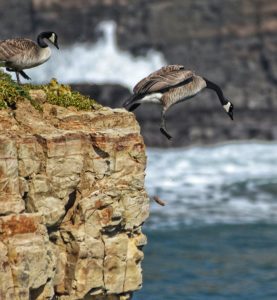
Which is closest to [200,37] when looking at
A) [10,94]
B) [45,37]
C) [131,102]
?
[45,37]

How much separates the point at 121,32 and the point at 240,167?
3181 cm

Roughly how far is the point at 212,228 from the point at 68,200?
32.7m

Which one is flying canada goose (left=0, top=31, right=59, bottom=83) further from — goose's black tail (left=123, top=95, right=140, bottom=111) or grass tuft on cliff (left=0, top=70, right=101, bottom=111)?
goose's black tail (left=123, top=95, right=140, bottom=111)

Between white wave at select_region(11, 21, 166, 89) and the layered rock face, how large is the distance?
73339 mm

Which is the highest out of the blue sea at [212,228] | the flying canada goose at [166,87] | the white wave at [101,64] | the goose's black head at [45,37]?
the white wave at [101,64]

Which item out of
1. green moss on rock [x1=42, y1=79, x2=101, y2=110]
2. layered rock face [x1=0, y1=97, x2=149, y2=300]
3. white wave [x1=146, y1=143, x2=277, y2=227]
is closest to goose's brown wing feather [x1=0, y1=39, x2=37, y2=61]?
green moss on rock [x1=42, y1=79, x2=101, y2=110]

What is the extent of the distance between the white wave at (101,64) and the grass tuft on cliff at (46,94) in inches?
2849

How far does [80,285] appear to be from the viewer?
17.5 metres

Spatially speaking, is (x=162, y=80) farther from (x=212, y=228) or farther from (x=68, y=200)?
(x=212, y=228)

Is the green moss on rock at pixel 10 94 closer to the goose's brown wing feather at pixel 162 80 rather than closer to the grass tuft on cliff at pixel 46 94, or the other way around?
the grass tuft on cliff at pixel 46 94

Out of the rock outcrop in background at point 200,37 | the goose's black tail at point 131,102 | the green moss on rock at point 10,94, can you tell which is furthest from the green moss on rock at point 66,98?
the rock outcrop in background at point 200,37

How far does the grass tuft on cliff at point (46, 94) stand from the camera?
17625mm

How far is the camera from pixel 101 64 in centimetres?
9638

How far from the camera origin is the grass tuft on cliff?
17.6 meters
